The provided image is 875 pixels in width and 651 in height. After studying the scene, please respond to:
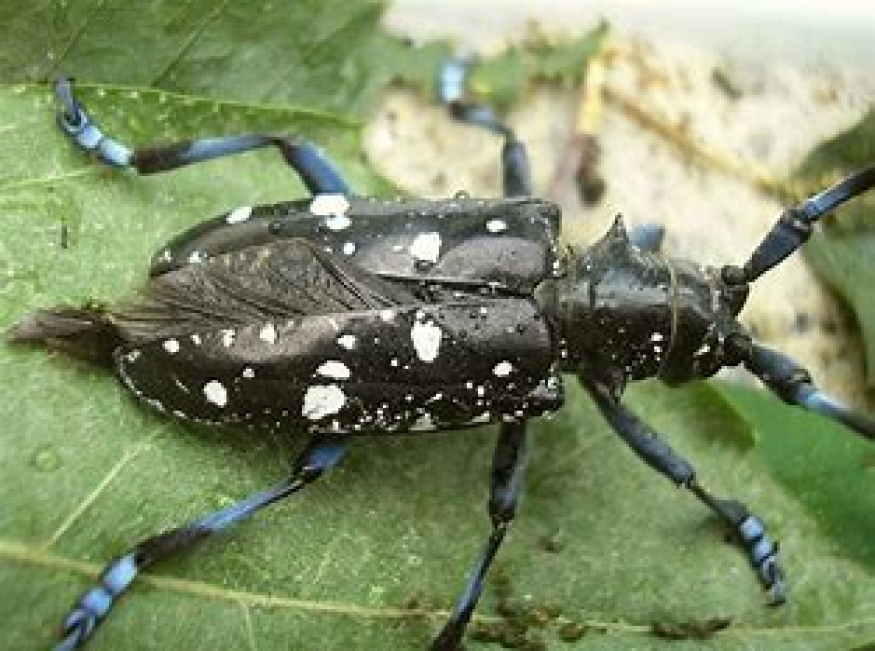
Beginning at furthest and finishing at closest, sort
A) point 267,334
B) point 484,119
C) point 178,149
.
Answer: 1. point 484,119
2. point 178,149
3. point 267,334

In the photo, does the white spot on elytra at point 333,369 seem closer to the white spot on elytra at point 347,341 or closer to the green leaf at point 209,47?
the white spot on elytra at point 347,341

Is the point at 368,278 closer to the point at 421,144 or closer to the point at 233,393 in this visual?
the point at 233,393

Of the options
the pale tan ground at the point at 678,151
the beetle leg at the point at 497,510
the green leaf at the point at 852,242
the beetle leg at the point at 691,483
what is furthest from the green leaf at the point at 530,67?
the beetle leg at the point at 497,510

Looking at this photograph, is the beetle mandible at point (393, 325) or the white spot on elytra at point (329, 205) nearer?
the beetle mandible at point (393, 325)

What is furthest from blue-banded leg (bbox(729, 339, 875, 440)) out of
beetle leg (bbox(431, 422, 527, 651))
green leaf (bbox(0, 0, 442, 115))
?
green leaf (bbox(0, 0, 442, 115))

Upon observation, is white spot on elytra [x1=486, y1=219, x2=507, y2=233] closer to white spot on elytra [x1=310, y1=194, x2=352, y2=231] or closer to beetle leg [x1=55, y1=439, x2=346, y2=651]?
white spot on elytra [x1=310, y1=194, x2=352, y2=231]

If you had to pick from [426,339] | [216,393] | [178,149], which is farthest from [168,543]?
[178,149]

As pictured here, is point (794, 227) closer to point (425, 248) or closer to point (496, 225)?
point (496, 225)
